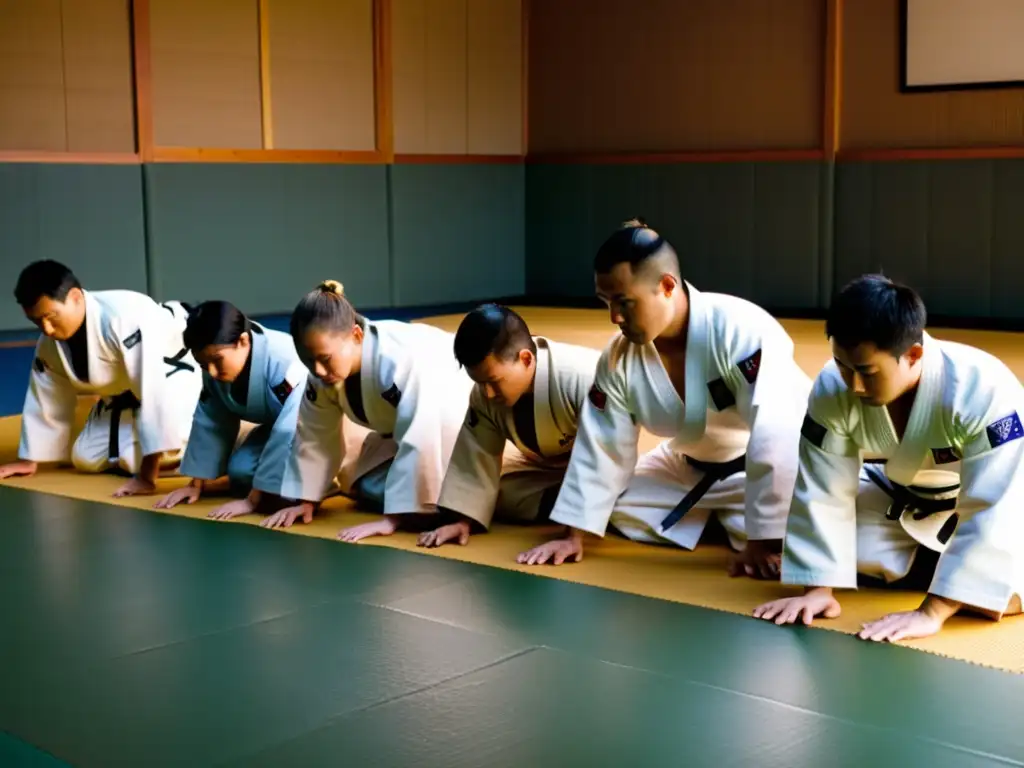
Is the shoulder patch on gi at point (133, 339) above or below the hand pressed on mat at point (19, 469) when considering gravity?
above

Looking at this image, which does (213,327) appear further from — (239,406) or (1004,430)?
(1004,430)

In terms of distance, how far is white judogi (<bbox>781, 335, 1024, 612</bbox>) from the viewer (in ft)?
9.04

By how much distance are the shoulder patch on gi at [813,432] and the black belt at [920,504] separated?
0.29 m

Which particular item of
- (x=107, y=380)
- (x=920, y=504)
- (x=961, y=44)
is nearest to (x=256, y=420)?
(x=107, y=380)

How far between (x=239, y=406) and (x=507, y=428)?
1.09 m

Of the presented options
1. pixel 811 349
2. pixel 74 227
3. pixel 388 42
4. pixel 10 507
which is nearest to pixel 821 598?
pixel 10 507

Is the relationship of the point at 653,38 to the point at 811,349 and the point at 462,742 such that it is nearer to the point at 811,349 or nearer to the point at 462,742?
the point at 811,349

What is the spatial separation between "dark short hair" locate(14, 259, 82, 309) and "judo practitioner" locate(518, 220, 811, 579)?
2.08m

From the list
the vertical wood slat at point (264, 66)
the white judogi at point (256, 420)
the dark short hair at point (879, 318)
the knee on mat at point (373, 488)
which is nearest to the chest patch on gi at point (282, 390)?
the white judogi at point (256, 420)

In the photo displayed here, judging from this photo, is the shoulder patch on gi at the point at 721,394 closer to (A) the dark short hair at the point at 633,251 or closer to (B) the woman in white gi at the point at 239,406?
(A) the dark short hair at the point at 633,251

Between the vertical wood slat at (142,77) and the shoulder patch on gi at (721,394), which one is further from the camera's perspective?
the vertical wood slat at (142,77)

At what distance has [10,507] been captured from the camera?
4.29 meters

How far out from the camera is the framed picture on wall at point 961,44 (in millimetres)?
8734

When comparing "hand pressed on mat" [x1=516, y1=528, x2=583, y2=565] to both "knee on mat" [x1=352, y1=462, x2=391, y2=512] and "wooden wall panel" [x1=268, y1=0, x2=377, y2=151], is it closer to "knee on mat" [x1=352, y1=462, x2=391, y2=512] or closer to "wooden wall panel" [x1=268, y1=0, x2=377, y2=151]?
"knee on mat" [x1=352, y1=462, x2=391, y2=512]
